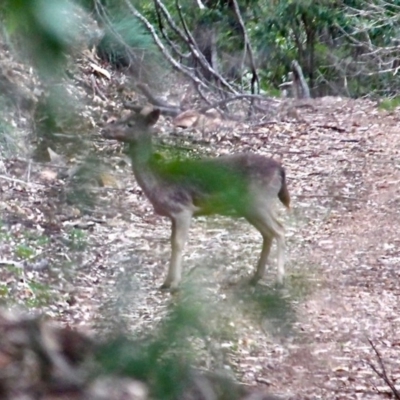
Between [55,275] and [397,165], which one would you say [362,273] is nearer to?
[397,165]

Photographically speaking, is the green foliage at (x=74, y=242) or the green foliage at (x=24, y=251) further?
the green foliage at (x=24, y=251)

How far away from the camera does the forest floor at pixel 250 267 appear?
54.7 inches

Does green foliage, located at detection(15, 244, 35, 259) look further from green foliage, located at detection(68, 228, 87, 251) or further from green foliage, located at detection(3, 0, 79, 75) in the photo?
green foliage, located at detection(3, 0, 79, 75)

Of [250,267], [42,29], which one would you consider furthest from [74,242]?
[250,267]

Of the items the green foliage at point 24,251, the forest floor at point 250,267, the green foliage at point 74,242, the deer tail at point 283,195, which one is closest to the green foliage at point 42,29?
the forest floor at point 250,267

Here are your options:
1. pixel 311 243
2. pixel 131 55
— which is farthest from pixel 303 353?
pixel 131 55

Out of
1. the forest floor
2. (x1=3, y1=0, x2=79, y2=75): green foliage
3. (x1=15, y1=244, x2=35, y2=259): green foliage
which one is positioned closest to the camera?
(x1=3, y1=0, x2=79, y2=75): green foliage

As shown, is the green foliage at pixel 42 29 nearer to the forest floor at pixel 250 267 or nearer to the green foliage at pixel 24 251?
the forest floor at pixel 250 267

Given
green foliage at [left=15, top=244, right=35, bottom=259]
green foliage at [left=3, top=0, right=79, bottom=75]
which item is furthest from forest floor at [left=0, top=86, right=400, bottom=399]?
green foliage at [left=3, top=0, right=79, bottom=75]

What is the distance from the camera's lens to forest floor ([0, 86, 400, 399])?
4.56 ft

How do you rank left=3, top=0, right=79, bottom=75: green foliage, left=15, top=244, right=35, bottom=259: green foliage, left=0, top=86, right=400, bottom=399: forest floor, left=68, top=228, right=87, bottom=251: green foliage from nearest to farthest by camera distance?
left=3, top=0, right=79, bottom=75: green foliage < left=0, top=86, right=400, bottom=399: forest floor < left=68, top=228, right=87, bottom=251: green foliage < left=15, top=244, right=35, bottom=259: green foliage

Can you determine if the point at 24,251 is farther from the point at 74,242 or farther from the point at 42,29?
the point at 42,29

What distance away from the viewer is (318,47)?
13844 millimetres

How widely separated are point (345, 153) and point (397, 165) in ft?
1.84
